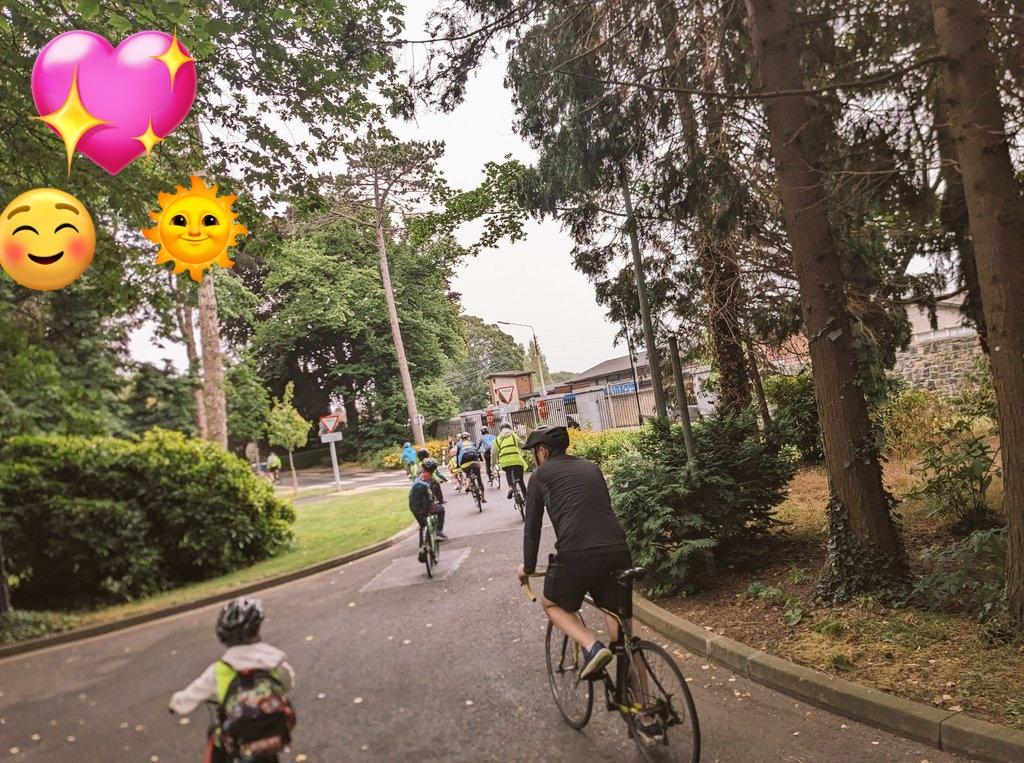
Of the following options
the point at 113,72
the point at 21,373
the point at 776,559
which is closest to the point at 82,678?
the point at 21,373

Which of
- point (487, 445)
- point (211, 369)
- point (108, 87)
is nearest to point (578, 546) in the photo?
point (211, 369)

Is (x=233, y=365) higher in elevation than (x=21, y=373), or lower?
lower

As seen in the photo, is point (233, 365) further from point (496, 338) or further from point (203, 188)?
point (496, 338)

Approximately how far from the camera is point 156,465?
10.6 meters

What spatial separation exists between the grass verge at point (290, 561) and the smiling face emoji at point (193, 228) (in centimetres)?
518

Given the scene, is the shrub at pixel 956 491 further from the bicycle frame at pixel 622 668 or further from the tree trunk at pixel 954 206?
the bicycle frame at pixel 622 668

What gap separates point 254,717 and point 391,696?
3.10 meters

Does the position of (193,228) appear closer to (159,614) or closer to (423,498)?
(159,614)

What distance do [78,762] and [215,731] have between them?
317 centimetres

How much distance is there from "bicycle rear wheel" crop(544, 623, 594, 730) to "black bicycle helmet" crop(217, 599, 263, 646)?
2340 millimetres

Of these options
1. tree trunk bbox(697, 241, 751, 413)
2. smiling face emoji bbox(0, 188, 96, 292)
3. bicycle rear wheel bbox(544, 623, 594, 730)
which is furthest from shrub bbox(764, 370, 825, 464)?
smiling face emoji bbox(0, 188, 96, 292)

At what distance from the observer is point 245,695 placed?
7.59 feet

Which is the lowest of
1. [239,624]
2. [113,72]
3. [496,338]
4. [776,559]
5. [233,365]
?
[776,559]

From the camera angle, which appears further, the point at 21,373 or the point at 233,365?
the point at 21,373
